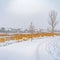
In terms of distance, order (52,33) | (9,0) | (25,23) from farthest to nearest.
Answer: (52,33) < (25,23) < (9,0)

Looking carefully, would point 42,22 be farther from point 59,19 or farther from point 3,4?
point 3,4

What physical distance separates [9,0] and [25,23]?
5.31ft

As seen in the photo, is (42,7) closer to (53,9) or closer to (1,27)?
(53,9)

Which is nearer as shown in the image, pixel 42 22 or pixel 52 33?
pixel 42 22

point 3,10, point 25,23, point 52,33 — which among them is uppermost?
point 3,10

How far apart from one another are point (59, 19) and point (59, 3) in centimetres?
154

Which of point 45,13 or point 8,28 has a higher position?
point 45,13

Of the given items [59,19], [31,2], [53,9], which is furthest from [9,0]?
[59,19]

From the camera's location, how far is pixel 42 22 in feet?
35.1

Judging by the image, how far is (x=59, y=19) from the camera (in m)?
11.7

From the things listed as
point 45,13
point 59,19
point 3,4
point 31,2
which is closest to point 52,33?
point 59,19

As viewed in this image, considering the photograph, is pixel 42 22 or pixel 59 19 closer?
pixel 42 22

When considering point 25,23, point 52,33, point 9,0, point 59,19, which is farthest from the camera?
point 52,33

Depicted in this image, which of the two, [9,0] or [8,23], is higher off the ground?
[9,0]
